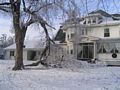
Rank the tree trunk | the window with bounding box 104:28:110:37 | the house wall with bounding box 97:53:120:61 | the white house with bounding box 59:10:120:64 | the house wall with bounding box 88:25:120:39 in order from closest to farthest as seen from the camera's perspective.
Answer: the tree trunk
the house wall with bounding box 97:53:120:61
the white house with bounding box 59:10:120:64
the house wall with bounding box 88:25:120:39
the window with bounding box 104:28:110:37

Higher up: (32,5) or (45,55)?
(32,5)

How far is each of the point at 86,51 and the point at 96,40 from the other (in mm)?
2470

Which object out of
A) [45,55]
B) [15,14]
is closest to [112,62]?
[45,55]

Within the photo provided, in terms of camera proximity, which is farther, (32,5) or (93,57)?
(93,57)

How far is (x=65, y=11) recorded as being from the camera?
701 inches

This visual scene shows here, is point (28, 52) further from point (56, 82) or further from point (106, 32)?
point (56, 82)

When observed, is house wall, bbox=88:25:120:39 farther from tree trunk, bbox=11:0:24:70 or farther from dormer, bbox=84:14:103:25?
tree trunk, bbox=11:0:24:70

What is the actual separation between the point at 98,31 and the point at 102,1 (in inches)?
1165

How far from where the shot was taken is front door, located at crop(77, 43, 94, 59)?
128 feet

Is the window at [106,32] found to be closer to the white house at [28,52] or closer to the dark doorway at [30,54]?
the white house at [28,52]

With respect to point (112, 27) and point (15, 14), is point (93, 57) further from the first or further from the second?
point (15, 14)

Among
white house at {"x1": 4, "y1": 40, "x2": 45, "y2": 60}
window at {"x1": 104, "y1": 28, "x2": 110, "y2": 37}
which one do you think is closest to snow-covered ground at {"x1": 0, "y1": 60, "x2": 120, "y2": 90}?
window at {"x1": 104, "y1": 28, "x2": 110, "y2": 37}

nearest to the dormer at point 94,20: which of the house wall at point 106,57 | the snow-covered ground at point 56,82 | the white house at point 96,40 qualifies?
the white house at point 96,40

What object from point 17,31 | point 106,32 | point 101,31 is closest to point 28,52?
point 101,31
